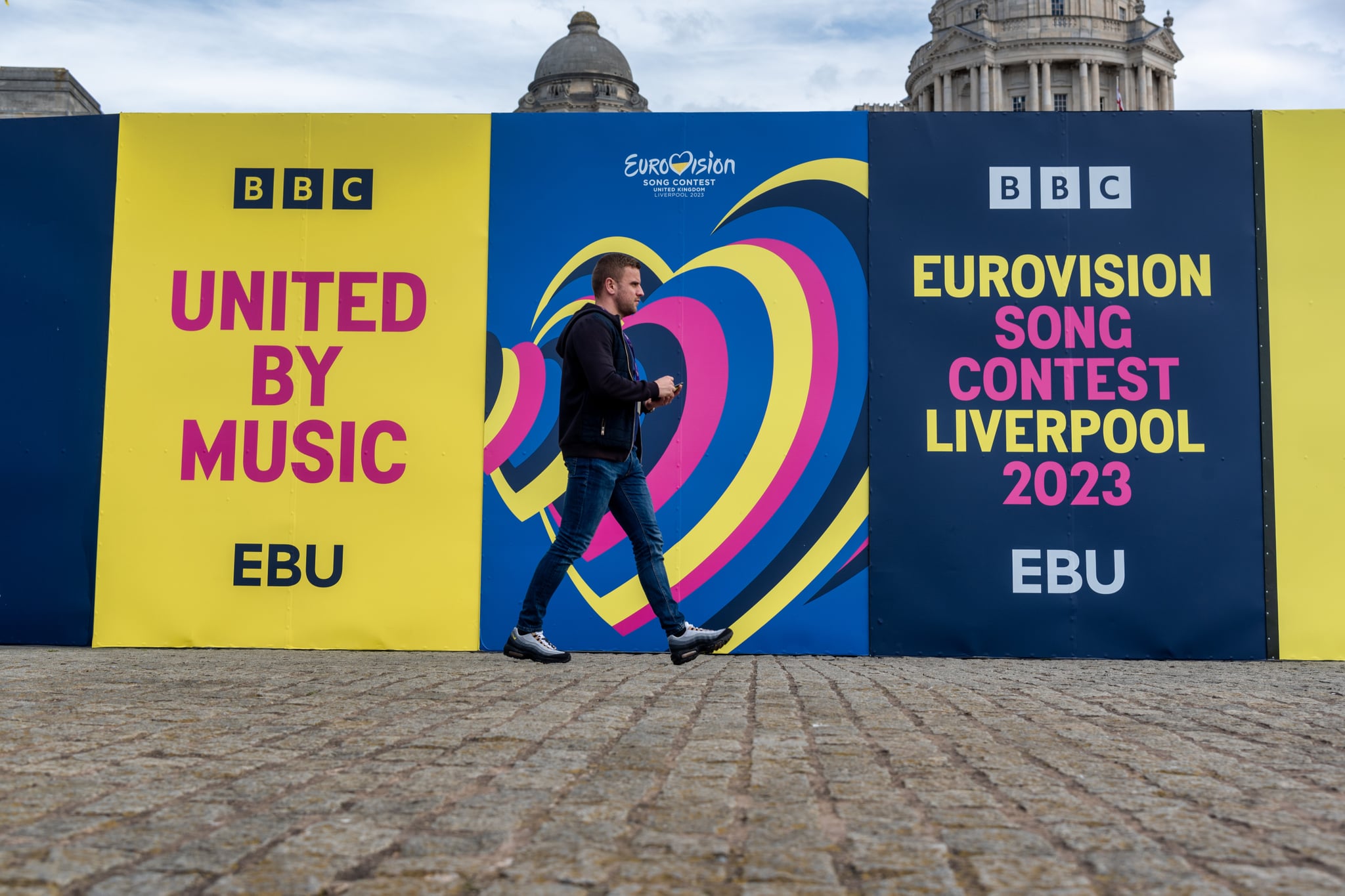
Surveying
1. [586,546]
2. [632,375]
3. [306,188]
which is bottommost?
[586,546]

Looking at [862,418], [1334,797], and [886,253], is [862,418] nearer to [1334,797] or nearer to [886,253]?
[886,253]

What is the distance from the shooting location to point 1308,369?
20.4ft

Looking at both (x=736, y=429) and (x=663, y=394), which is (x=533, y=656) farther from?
(x=736, y=429)

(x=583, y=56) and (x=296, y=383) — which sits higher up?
(x=583, y=56)

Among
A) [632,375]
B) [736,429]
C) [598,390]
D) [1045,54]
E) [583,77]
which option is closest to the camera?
[598,390]

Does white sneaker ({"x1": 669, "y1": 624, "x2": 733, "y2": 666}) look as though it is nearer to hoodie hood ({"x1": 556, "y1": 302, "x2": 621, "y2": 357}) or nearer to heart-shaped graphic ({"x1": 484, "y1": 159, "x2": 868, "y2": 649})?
heart-shaped graphic ({"x1": 484, "y1": 159, "x2": 868, "y2": 649})

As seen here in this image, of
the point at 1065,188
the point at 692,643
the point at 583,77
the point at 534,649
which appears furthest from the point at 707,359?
the point at 583,77

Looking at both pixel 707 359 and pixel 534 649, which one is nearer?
pixel 534 649

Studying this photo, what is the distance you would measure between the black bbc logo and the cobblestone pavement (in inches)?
123

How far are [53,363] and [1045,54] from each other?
66.4m

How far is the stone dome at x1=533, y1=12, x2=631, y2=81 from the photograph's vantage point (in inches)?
2584

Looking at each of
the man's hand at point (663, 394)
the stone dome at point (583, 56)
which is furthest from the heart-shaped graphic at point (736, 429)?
the stone dome at point (583, 56)

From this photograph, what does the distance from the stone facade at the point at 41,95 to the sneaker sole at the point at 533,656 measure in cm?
535

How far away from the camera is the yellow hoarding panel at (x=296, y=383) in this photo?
20.7 ft
